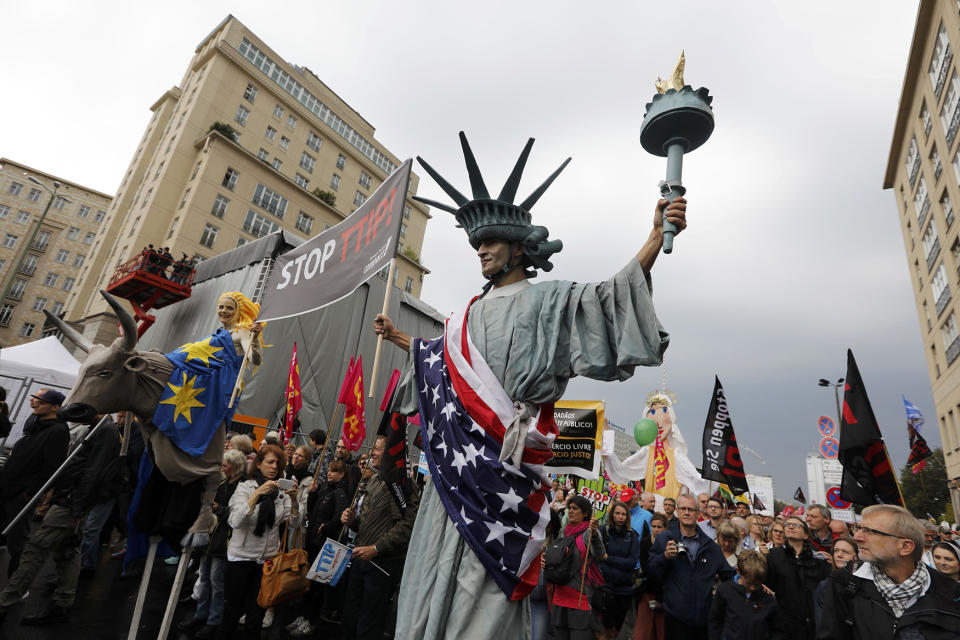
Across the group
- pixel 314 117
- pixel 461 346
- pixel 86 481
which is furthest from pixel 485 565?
pixel 314 117

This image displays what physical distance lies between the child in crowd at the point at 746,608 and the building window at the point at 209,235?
95.1ft

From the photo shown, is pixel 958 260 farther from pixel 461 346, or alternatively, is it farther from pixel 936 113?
pixel 461 346

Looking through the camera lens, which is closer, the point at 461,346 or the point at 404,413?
the point at 461,346

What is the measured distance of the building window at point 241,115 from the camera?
106 feet

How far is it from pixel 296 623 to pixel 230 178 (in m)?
29.1

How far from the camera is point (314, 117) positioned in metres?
37.2

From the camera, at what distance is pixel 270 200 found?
31.7 m

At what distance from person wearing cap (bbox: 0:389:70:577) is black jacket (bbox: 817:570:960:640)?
22.7 ft

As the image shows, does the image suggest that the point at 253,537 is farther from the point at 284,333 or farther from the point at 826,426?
the point at 826,426

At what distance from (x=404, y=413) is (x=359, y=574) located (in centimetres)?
344

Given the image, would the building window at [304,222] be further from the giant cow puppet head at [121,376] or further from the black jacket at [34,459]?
the giant cow puppet head at [121,376]

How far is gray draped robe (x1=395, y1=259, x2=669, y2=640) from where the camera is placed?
6.50 feet

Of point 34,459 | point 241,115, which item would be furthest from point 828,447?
point 241,115

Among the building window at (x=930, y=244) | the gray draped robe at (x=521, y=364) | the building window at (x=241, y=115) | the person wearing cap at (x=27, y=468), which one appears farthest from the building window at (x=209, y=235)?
the building window at (x=930, y=244)
